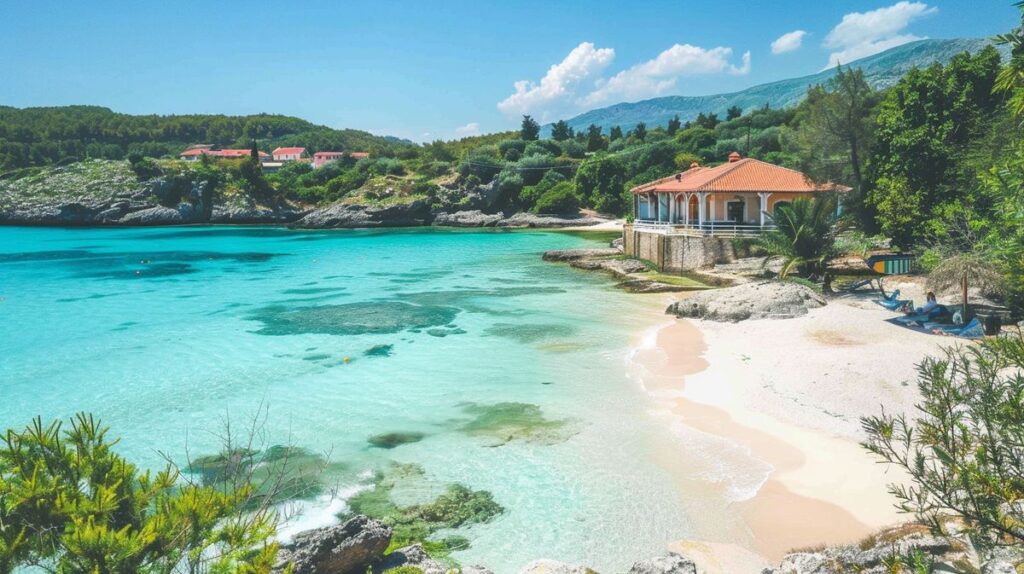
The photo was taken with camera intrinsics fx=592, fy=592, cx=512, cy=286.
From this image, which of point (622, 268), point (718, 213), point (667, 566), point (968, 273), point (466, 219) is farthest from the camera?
point (466, 219)

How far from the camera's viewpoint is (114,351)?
2000 cm

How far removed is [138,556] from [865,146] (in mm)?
29872

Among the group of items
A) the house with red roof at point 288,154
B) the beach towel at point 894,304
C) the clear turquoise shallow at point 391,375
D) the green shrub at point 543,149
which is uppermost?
the house with red roof at point 288,154

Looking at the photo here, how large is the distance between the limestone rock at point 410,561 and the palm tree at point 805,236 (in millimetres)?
19347

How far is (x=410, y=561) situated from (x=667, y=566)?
9.31ft

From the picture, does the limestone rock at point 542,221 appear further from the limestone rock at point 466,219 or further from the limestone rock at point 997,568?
the limestone rock at point 997,568

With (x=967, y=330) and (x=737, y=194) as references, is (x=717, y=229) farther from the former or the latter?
(x=967, y=330)

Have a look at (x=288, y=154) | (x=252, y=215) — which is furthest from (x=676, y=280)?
(x=288, y=154)

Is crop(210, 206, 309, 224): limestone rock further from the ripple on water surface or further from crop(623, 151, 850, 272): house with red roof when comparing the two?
crop(623, 151, 850, 272): house with red roof

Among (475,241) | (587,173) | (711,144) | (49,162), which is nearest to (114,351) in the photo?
(475,241)

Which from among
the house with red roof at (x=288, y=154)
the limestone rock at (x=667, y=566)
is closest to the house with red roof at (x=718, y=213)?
the limestone rock at (x=667, y=566)

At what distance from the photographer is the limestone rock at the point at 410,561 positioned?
658cm

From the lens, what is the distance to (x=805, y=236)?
22.2 meters

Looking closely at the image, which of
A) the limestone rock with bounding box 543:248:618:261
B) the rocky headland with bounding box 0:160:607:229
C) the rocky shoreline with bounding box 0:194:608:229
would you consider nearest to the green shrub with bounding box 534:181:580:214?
the rocky shoreline with bounding box 0:194:608:229
